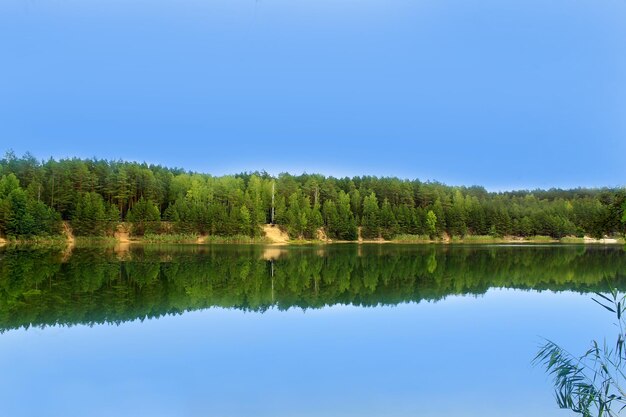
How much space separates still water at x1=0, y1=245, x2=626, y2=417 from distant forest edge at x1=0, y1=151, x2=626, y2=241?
40199mm

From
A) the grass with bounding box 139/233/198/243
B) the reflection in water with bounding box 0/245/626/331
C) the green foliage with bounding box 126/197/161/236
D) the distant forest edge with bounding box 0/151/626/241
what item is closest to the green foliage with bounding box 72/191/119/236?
the distant forest edge with bounding box 0/151/626/241

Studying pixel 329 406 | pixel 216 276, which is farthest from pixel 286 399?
pixel 216 276

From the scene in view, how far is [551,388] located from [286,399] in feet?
15.6

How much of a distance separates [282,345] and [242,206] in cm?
5905

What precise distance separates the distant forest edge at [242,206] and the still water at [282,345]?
1583 inches

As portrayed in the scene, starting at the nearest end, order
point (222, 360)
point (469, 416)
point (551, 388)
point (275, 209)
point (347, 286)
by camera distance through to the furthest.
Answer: point (469, 416)
point (551, 388)
point (222, 360)
point (347, 286)
point (275, 209)

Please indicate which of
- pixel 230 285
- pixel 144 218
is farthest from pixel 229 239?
pixel 230 285

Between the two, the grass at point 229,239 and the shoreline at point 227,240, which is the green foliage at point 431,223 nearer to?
the shoreline at point 227,240

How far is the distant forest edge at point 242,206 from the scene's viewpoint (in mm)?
59969

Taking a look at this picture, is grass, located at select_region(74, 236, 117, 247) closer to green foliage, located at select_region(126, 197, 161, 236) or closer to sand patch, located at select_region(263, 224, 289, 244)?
green foliage, located at select_region(126, 197, 161, 236)

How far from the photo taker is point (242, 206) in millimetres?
69438

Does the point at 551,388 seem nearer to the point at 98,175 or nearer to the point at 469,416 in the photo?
the point at 469,416

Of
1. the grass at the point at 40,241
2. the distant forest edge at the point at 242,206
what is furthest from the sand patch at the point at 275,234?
the grass at the point at 40,241

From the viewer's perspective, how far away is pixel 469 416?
739 cm
